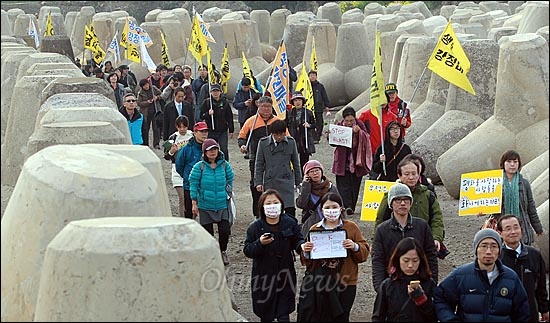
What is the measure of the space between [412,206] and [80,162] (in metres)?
2.97

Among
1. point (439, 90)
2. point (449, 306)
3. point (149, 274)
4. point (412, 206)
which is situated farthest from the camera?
point (439, 90)

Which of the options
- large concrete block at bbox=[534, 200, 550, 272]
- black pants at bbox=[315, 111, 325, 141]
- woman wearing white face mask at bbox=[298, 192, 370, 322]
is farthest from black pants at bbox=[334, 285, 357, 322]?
black pants at bbox=[315, 111, 325, 141]

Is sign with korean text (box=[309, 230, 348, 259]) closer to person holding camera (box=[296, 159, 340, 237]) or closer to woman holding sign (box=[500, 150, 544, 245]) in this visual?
person holding camera (box=[296, 159, 340, 237])

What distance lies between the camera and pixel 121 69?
20.8 m

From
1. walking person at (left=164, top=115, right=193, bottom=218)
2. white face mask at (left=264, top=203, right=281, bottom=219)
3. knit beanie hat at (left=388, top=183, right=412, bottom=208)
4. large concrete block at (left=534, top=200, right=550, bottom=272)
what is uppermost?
knit beanie hat at (left=388, top=183, right=412, bottom=208)

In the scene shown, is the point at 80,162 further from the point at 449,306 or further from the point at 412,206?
the point at 412,206

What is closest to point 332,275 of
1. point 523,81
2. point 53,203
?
point 53,203

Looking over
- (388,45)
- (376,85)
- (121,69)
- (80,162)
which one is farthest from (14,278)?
(388,45)

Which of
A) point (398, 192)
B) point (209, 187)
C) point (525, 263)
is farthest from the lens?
point (209, 187)

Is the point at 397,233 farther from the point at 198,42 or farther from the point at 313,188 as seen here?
the point at 198,42

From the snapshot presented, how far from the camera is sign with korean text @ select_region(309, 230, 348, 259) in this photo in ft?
25.5

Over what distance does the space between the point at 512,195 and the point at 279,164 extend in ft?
8.99

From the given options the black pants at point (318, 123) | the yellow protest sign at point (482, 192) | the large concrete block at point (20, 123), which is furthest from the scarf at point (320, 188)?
the black pants at point (318, 123)

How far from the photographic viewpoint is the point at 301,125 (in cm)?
1420
